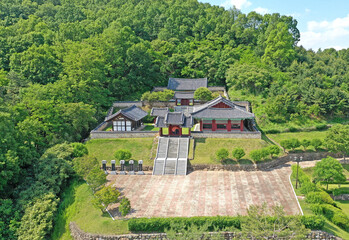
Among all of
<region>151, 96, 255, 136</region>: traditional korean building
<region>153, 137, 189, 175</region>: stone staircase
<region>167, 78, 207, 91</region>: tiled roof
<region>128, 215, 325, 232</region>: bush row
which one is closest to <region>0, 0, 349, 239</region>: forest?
<region>167, 78, 207, 91</region>: tiled roof

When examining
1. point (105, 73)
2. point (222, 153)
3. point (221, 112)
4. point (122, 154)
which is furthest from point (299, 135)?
point (105, 73)

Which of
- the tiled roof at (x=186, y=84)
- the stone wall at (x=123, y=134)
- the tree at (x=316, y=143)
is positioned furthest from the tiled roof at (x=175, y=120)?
the tiled roof at (x=186, y=84)

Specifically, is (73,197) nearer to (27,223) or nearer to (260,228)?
(27,223)

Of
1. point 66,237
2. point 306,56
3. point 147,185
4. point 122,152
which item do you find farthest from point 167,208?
point 306,56

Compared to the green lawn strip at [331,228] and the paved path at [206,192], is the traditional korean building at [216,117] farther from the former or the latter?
the green lawn strip at [331,228]

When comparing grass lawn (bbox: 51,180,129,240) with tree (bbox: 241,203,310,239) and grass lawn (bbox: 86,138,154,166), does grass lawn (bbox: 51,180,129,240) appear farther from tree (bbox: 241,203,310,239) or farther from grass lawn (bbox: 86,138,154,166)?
tree (bbox: 241,203,310,239)

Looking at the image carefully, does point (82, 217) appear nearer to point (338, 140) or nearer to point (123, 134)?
point (123, 134)
